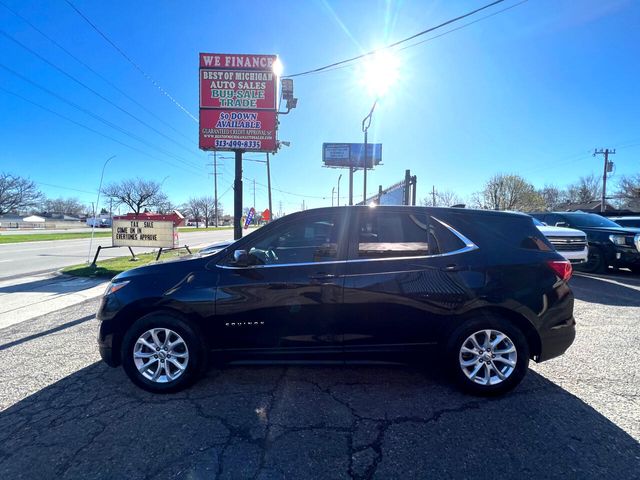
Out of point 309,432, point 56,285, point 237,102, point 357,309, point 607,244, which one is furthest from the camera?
point 237,102

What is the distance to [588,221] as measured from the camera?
9.70 m

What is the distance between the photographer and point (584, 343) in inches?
156

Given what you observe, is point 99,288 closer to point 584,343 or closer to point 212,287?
point 212,287

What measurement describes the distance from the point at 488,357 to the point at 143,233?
425 inches

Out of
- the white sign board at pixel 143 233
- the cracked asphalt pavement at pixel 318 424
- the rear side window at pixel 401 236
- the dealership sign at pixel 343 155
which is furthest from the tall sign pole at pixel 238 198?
the dealership sign at pixel 343 155

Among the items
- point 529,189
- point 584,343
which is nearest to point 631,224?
point 584,343

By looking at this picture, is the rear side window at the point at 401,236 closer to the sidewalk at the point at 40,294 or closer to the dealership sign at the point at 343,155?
the sidewalk at the point at 40,294

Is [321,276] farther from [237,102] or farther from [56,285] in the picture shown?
[237,102]

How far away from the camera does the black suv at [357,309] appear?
9.30ft

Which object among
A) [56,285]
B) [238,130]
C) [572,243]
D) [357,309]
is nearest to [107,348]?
[357,309]

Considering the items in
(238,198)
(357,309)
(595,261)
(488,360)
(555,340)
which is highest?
(238,198)

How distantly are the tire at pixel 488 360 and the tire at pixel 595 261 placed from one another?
323 inches

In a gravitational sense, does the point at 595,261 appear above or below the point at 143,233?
below

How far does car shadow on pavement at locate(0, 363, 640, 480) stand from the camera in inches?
80.2
